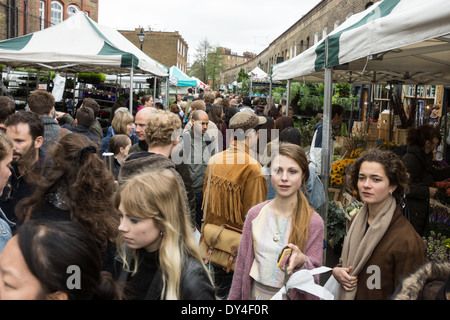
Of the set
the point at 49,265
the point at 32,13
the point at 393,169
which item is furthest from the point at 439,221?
the point at 32,13

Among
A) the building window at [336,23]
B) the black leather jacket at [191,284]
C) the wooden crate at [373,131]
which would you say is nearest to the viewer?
the black leather jacket at [191,284]

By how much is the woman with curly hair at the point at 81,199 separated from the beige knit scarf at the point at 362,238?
1465 mm

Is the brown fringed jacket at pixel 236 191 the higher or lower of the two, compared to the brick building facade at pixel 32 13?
lower

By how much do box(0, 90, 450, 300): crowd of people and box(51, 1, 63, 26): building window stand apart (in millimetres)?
30665

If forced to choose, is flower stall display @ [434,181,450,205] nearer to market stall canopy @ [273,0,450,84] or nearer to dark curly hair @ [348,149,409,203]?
market stall canopy @ [273,0,450,84]

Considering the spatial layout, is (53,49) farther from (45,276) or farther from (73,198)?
(45,276)

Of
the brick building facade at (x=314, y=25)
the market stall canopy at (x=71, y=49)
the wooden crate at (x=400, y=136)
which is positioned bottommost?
the wooden crate at (x=400, y=136)

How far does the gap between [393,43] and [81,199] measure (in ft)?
9.13

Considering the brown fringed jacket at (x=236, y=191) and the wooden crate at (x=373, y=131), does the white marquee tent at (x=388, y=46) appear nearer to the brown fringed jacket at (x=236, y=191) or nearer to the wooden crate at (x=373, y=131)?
the wooden crate at (x=373, y=131)

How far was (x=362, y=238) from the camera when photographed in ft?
9.07

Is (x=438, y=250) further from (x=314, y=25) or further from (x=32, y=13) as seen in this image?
(x=32, y=13)

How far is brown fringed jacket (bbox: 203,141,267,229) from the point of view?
3.43 meters

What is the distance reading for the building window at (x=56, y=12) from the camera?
30703 millimetres

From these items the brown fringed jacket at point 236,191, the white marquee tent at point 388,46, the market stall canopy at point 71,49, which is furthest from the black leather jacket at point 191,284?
the market stall canopy at point 71,49
